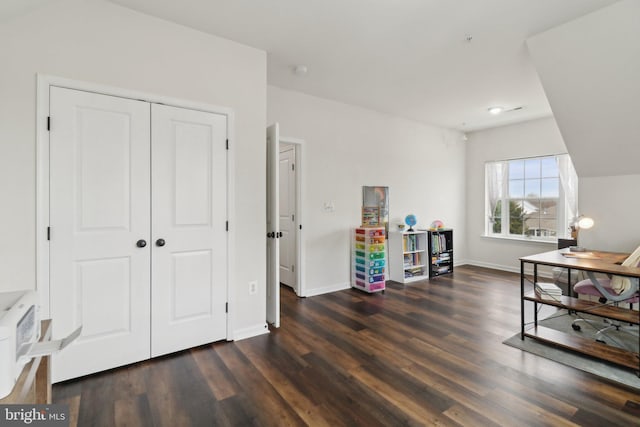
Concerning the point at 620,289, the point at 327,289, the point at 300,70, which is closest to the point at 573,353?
the point at 620,289

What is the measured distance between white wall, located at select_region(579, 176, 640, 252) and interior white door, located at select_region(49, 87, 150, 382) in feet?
12.5

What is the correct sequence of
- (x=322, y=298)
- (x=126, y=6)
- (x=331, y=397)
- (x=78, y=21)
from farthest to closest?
(x=322, y=298) → (x=126, y=6) → (x=78, y=21) → (x=331, y=397)

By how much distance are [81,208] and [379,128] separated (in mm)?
3804

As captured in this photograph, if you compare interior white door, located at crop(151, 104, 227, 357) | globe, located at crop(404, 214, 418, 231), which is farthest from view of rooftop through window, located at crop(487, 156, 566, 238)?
interior white door, located at crop(151, 104, 227, 357)

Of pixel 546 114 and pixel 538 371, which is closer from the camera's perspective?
pixel 538 371

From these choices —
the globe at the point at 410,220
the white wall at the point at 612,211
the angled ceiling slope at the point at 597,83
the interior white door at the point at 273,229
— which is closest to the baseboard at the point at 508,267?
the globe at the point at 410,220

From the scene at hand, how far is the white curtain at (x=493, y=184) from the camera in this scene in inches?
212

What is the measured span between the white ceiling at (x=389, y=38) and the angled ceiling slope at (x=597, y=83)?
0.13 meters

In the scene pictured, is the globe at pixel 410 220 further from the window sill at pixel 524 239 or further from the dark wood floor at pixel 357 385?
the dark wood floor at pixel 357 385

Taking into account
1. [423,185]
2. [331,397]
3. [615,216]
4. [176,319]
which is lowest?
[331,397]

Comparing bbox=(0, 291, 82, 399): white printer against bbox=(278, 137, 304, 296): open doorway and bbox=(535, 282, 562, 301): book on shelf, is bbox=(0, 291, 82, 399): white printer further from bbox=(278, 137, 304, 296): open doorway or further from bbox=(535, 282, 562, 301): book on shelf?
bbox=(278, 137, 304, 296): open doorway

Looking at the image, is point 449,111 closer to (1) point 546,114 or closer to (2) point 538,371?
(1) point 546,114

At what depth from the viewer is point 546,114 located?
4.60 m

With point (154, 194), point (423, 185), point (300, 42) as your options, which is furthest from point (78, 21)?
point (423, 185)
